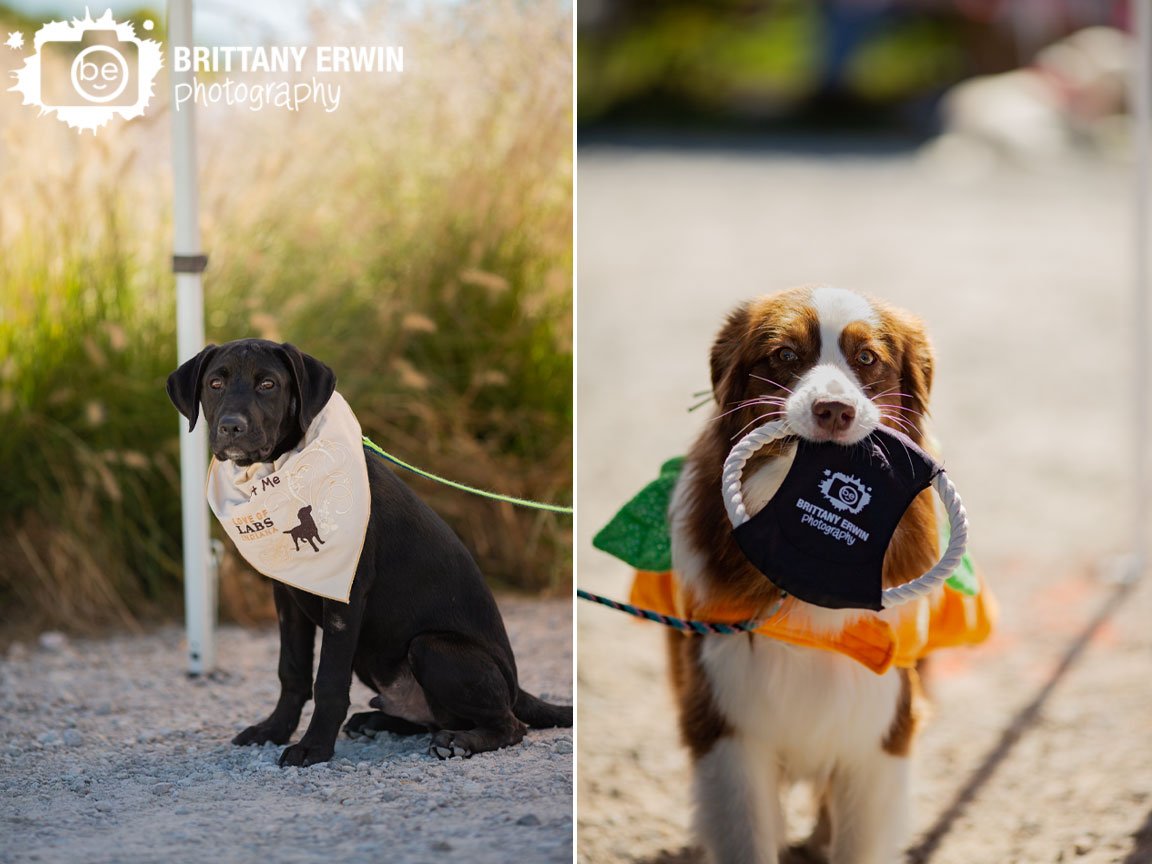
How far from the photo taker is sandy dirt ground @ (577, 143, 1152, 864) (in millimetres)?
3410

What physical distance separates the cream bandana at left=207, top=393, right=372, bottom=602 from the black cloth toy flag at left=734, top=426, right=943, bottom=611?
898 mm

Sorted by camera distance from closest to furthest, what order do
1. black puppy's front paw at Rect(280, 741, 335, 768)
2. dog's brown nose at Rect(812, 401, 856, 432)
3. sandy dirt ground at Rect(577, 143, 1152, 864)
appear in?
dog's brown nose at Rect(812, 401, 856, 432), black puppy's front paw at Rect(280, 741, 335, 768), sandy dirt ground at Rect(577, 143, 1152, 864)

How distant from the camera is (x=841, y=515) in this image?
229cm

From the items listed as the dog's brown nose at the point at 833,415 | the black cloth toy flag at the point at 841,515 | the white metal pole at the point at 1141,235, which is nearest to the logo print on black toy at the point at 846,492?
the black cloth toy flag at the point at 841,515

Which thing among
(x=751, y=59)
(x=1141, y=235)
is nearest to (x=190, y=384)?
(x=1141, y=235)

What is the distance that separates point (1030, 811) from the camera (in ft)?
10.8

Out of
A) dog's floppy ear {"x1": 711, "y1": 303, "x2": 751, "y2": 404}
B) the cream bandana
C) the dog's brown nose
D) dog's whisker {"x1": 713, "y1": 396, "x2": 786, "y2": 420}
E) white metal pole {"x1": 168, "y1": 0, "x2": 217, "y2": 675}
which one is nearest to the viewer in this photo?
the dog's brown nose

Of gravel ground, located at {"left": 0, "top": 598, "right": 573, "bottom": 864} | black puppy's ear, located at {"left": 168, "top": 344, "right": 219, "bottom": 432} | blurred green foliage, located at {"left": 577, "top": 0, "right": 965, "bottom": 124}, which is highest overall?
blurred green foliage, located at {"left": 577, "top": 0, "right": 965, "bottom": 124}

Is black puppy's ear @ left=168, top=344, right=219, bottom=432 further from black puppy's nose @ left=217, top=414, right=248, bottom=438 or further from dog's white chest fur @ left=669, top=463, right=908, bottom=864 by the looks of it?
dog's white chest fur @ left=669, top=463, right=908, bottom=864

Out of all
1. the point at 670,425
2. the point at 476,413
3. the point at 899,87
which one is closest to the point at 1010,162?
the point at 899,87

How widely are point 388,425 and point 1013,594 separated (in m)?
2.72

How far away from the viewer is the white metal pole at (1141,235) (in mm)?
4562

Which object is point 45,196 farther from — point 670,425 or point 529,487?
point 670,425

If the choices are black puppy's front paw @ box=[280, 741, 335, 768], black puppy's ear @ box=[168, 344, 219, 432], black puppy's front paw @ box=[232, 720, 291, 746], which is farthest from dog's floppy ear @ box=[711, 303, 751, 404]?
black puppy's front paw @ box=[232, 720, 291, 746]
